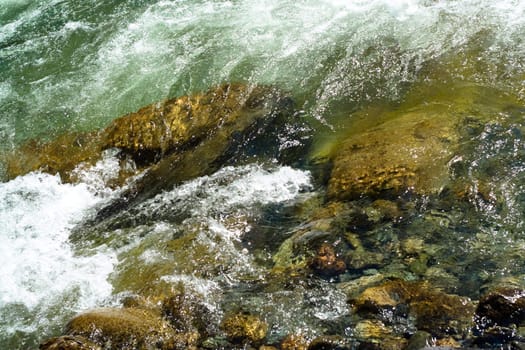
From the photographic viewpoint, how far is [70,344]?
15.5 feet

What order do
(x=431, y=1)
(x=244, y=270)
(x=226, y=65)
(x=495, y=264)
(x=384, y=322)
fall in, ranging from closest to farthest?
1. (x=384, y=322)
2. (x=495, y=264)
3. (x=244, y=270)
4. (x=226, y=65)
5. (x=431, y=1)

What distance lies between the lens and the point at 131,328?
16.5 feet

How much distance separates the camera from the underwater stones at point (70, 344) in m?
4.68

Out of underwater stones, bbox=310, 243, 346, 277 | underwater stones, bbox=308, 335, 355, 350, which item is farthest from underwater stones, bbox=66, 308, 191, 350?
underwater stones, bbox=310, 243, 346, 277

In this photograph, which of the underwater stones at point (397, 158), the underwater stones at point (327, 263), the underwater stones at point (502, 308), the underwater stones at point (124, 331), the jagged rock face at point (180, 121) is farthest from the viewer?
the jagged rock face at point (180, 121)

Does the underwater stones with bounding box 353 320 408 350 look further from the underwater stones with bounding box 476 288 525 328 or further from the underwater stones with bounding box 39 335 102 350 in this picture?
the underwater stones with bounding box 39 335 102 350

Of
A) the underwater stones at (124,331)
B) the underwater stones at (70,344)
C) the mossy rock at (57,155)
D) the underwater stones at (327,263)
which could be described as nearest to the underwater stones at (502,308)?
the underwater stones at (327,263)

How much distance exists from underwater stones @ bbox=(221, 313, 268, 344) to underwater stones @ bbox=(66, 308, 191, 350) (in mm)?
462

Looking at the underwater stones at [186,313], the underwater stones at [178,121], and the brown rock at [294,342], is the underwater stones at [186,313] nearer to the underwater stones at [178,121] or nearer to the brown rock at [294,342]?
the brown rock at [294,342]

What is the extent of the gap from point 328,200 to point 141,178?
3.21 meters

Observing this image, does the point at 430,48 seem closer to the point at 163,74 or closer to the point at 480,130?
the point at 480,130

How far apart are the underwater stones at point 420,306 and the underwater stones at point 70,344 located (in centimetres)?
265

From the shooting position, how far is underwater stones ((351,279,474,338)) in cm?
451

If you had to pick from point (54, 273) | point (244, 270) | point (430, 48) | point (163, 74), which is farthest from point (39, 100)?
point (430, 48)
